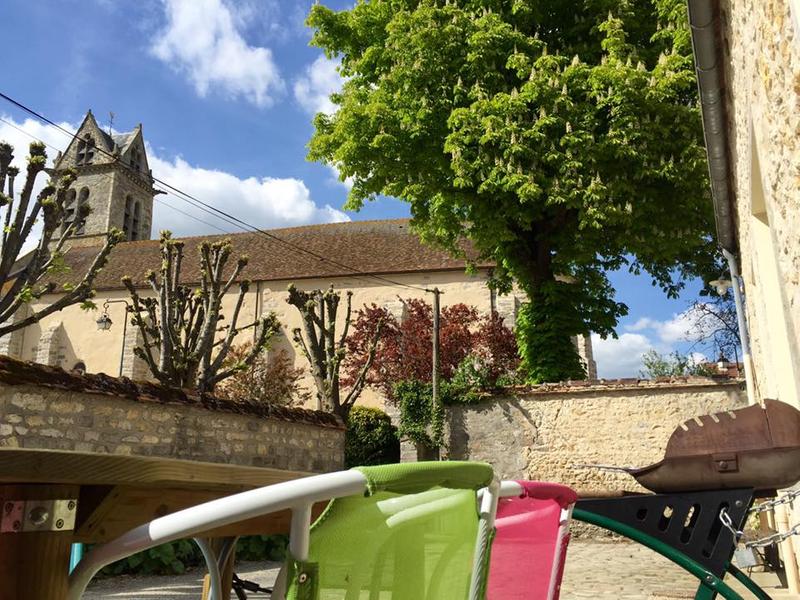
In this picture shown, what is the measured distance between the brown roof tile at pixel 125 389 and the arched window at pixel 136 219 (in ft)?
101

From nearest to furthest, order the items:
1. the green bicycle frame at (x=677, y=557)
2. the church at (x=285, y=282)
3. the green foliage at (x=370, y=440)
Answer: the green bicycle frame at (x=677, y=557) → the green foliage at (x=370, y=440) → the church at (x=285, y=282)

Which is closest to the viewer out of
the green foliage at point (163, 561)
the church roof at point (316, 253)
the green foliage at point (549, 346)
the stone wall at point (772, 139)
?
the stone wall at point (772, 139)

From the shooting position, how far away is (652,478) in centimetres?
218

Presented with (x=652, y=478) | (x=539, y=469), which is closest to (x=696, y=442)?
(x=652, y=478)

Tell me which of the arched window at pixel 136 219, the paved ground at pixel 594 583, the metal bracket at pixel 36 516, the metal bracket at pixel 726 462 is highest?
the arched window at pixel 136 219

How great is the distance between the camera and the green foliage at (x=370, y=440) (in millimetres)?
17281

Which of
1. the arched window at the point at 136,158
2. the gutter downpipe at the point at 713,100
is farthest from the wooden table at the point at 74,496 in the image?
the arched window at the point at 136,158

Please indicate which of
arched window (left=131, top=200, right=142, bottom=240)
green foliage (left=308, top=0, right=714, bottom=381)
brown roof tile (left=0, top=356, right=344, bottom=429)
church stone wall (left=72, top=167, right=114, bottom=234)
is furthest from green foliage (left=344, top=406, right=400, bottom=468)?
arched window (left=131, top=200, right=142, bottom=240)

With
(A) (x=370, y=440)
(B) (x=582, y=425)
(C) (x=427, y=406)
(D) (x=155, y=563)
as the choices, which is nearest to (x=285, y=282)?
(A) (x=370, y=440)

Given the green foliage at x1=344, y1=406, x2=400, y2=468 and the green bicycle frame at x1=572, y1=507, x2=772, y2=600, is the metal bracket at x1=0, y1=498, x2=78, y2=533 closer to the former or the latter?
the green bicycle frame at x1=572, y1=507, x2=772, y2=600

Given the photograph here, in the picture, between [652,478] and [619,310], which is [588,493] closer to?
[652,478]

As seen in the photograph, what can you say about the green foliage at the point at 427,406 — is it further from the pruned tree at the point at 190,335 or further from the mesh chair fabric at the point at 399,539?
the mesh chair fabric at the point at 399,539

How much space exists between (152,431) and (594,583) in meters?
5.20

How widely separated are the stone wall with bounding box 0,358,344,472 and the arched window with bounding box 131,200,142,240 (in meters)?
30.7
